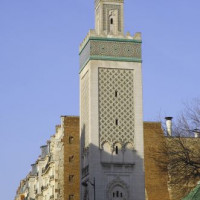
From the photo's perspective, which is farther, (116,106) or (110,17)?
(110,17)

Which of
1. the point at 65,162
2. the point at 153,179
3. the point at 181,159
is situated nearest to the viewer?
the point at 181,159

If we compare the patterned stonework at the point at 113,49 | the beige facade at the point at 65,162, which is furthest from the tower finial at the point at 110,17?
the beige facade at the point at 65,162

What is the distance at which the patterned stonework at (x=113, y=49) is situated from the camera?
50.9m

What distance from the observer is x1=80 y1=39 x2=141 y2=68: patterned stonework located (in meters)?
50.9

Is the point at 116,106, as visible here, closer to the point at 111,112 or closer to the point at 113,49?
the point at 111,112

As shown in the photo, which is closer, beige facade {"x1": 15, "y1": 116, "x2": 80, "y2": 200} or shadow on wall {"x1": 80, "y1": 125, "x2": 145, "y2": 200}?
shadow on wall {"x1": 80, "y1": 125, "x2": 145, "y2": 200}

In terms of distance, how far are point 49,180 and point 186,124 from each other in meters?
27.7

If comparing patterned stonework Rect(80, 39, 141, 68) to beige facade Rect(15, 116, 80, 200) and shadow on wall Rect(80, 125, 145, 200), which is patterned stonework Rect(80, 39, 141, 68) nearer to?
shadow on wall Rect(80, 125, 145, 200)

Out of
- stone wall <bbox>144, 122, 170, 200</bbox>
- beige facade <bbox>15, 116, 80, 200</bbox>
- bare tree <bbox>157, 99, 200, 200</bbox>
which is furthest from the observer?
beige facade <bbox>15, 116, 80, 200</bbox>

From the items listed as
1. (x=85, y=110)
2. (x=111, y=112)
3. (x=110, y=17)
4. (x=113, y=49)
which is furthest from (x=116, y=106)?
(x=110, y=17)

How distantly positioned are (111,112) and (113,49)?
4.62 m

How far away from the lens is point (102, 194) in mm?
48594

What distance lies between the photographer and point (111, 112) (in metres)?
50.0

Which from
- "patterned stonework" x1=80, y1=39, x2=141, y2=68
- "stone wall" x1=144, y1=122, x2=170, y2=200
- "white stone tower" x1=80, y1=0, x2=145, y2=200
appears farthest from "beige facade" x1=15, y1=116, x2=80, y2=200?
"patterned stonework" x1=80, y1=39, x2=141, y2=68
